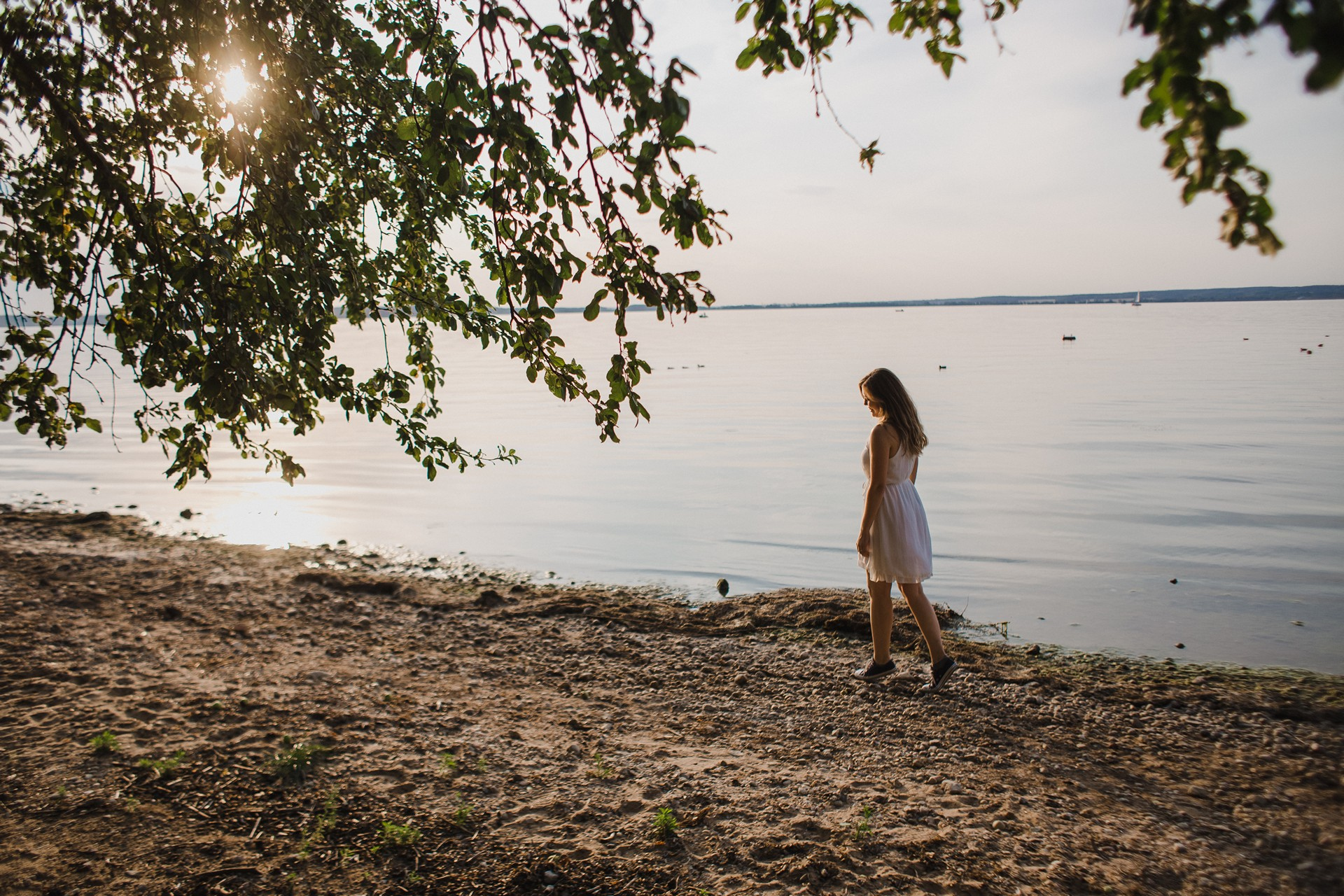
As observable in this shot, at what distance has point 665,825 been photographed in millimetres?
3918

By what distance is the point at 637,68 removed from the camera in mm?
2684

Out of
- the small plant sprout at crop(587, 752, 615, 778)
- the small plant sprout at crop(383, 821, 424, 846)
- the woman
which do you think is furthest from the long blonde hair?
the small plant sprout at crop(383, 821, 424, 846)

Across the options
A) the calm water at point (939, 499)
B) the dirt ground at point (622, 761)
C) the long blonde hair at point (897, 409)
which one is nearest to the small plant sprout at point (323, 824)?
the dirt ground at point (622, 761)

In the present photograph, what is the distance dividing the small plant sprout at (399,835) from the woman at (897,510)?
3.39 m

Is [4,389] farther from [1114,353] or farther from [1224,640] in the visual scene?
[1114,353]

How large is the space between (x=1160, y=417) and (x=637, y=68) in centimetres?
2459

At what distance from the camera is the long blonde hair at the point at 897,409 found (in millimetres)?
5703

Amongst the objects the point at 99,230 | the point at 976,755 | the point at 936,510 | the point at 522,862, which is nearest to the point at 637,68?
the point at 99,230

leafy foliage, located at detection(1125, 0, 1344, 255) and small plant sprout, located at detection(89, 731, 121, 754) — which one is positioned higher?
leafy foliage, located at detection(1125, 0, 1344, 255)

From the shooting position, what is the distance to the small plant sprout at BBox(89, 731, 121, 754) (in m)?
4.54

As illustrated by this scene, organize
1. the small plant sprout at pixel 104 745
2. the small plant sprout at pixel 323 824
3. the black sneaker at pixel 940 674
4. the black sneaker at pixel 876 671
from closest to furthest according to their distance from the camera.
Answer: the small plant sprout at pixel 323 824 → the small plant sprout at pixel 104 745 → the black sneaker at pixel 940 674 → the black sneaker at pixel 876 671

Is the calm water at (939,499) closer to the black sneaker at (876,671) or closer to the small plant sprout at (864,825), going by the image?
the black sneaker at (876,671)

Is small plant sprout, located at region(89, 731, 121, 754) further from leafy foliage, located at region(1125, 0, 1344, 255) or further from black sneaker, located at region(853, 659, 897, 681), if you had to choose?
leafy foliage, located at region(1125, 0, 1344, 255)

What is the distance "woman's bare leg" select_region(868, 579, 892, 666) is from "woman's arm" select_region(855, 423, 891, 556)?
0.52 metres
